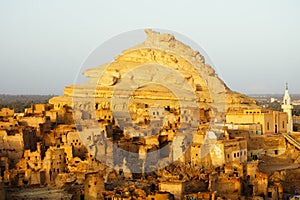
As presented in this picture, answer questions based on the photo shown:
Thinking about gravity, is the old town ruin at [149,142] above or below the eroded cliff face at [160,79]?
below

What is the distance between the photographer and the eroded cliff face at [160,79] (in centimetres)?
4484

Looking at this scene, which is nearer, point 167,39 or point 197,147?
point 197,147

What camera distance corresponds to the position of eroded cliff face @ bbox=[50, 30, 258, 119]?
1766 inches

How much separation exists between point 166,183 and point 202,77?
1068 inches

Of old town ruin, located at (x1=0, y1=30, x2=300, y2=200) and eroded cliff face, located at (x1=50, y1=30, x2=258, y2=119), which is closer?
old town ruin, located at (x1=0, y1=30, x2=300, y2=200)

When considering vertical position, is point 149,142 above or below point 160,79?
below

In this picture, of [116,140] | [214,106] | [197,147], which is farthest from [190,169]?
[214,106]

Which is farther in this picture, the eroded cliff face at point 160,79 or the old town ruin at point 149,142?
the eroded cliff face at point 160,79

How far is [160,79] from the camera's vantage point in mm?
47875

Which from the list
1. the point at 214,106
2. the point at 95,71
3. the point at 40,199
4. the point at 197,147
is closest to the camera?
the point at 40,199

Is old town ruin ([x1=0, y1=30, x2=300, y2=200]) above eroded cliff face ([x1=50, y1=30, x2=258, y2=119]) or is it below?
below

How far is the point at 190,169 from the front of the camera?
27.6 meters

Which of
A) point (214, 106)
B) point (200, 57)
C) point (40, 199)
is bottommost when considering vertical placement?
point (40, 199)

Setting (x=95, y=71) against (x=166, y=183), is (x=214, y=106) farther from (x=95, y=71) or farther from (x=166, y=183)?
(x=166, y=183)
